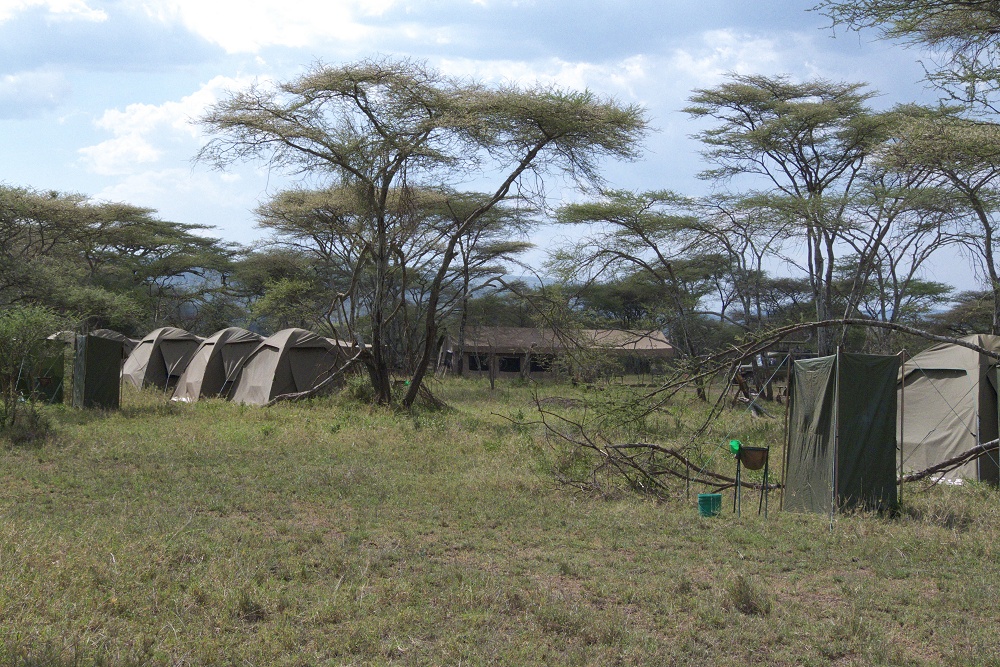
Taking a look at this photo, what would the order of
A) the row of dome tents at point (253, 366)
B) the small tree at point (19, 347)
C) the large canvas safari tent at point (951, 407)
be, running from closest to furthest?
the large canvas safari tent at point (951, 407), the small tree at point (19, 347), the row of dome tents at point (253, 366)

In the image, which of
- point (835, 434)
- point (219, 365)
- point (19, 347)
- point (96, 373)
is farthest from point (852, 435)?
point (219, 365)

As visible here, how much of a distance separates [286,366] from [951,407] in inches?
437

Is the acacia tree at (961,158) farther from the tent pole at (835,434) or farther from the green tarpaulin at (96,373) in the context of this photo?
the green tarpaulin at (96,373)

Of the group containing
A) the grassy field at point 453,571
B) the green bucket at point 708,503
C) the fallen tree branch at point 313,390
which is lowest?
the grassy field at point 453,571

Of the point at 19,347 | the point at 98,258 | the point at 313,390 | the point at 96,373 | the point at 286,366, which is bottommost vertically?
the point at 313,390

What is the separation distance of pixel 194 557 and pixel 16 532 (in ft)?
3.84

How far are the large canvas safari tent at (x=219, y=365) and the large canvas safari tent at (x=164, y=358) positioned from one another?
5.48 feet

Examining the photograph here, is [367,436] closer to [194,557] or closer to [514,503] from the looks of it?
[514,503]

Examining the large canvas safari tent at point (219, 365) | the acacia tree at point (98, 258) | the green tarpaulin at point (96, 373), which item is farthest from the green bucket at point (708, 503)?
the acacia tree at point (98, 258)

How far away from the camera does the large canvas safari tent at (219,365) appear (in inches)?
668

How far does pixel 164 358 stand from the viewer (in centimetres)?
1939

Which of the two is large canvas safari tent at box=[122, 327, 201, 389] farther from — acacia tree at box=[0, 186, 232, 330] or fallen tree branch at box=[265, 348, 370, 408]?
fallen tree branch at box=[265, 348, 370, 408]

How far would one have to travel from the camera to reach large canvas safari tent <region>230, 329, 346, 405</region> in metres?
15.9

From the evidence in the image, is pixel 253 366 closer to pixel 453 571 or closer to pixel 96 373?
pixel 96 373
